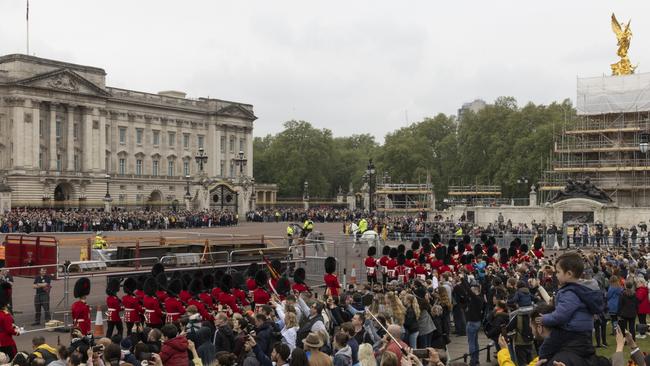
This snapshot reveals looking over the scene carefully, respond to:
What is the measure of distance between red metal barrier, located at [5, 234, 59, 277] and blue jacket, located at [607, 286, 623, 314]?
13.5 metres

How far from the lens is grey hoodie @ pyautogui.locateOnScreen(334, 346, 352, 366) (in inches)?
345

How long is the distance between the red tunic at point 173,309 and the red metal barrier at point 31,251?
730 cm

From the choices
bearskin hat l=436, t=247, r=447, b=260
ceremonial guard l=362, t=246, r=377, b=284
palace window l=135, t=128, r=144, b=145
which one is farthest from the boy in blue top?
palace window l=135, t=128, r=144, b=145

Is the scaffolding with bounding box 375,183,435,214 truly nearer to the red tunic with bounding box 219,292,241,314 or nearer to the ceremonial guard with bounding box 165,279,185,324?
the red tunic with bounding box 219,292,241,314

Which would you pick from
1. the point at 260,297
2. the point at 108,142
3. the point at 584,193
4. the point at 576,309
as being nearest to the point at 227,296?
the point at 260,297

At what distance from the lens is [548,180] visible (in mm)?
68562

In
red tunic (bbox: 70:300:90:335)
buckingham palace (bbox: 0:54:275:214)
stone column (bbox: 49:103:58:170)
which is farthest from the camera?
stone column (bbox: 49:103:58:170)

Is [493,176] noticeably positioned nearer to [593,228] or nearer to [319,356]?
[593,228]

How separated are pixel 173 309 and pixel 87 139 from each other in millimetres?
74110

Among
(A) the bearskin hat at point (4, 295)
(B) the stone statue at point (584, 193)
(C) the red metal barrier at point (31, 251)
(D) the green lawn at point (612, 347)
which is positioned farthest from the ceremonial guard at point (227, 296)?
(B) the stone statue at point (584, 193)

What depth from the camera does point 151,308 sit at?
44.0 ft

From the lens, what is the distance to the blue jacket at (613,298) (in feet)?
48.9

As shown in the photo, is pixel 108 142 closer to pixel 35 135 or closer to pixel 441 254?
pixel 35 135

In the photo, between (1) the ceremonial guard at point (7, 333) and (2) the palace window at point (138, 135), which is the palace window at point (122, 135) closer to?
(2) the palace window at point (138, 135)
